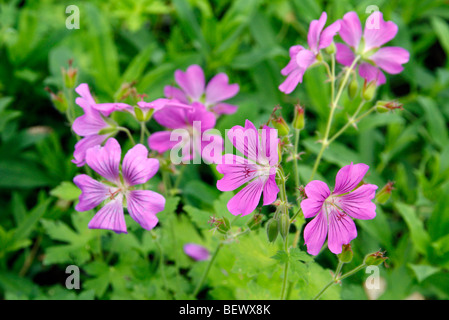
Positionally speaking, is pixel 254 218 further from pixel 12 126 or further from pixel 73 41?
pixel 73 41

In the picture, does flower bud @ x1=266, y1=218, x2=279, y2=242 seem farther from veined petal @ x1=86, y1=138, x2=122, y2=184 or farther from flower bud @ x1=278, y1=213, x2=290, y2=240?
veined petal @ x1=86, y1=138, x2=122, y2=184

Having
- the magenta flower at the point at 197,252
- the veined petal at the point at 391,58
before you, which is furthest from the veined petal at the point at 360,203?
the magenta flower at the point at 197,252

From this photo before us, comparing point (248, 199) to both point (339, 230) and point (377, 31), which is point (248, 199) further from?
point (377, 31)

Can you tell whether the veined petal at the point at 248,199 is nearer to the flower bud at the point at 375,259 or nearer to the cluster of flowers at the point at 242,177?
the cluster of flowers at the point at 242,177

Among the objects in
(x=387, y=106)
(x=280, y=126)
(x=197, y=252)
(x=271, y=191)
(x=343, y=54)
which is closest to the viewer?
(x=271, y=191)

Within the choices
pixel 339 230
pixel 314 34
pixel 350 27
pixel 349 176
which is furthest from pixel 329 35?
pixel 339 230

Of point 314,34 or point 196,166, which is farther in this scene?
point 196,166
